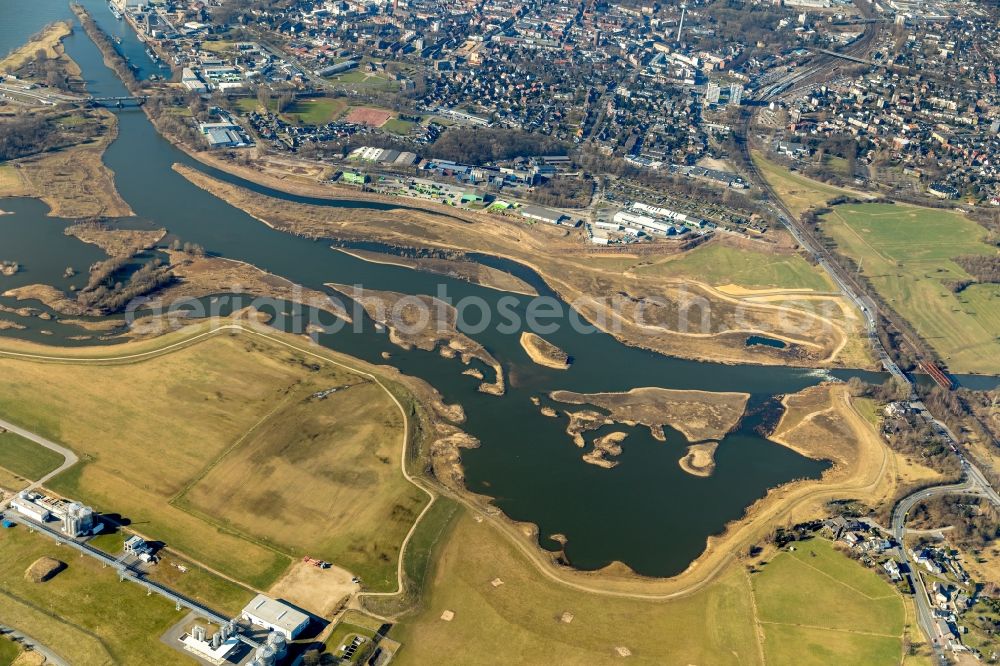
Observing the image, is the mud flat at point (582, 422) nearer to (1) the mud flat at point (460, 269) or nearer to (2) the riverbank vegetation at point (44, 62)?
(1) the mud flat at point (460, 269)

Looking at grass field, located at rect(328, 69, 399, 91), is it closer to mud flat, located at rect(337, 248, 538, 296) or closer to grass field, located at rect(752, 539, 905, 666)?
mud flat, located at rect(337, 248, 538, 296)

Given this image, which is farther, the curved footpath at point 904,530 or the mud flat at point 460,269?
the mud flat at point 460,269

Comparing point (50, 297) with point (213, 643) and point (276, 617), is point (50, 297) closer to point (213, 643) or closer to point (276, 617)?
point (213, 643)

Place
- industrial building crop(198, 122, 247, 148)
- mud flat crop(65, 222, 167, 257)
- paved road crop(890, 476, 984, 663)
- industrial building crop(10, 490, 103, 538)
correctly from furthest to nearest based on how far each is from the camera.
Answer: industrial building crop(198, 122, 247, 148), mud flat crop(65, 222, 167, 257), industrial building crop(10, 490, 103, 538), paved road crop(890, 476, 984, 663)

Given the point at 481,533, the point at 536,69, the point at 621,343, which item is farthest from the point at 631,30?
the point at 481,533

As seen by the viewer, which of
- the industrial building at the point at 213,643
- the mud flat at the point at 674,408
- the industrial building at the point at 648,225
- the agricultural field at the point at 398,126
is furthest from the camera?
the agricultural field at the point at 398,126

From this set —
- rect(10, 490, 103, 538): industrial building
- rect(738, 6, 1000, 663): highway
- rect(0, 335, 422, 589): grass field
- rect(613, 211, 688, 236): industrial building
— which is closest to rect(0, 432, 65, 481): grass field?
rect(0, 335, 422, 589): grass field

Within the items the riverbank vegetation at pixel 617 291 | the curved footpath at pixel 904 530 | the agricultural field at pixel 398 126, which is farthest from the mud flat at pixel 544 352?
the agricultural field at pixel 398 126
